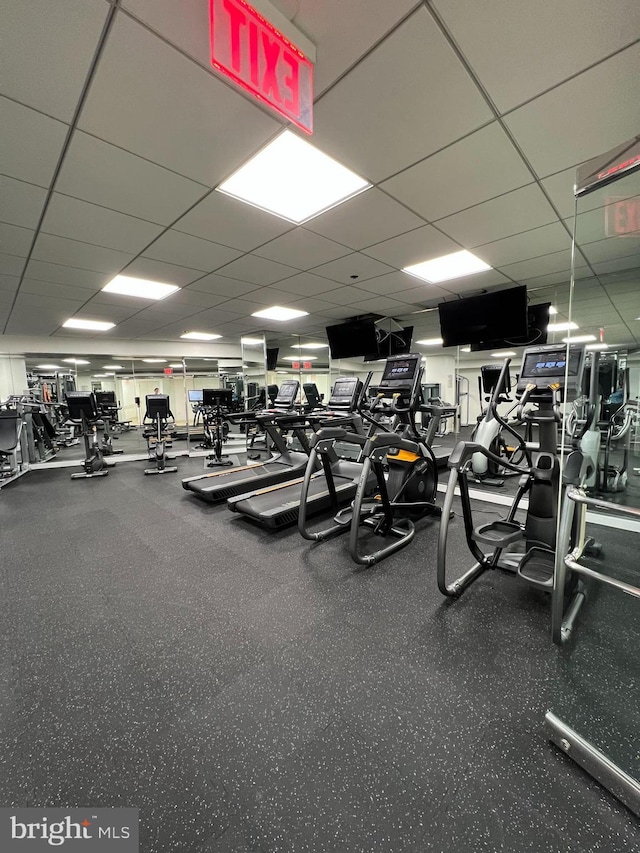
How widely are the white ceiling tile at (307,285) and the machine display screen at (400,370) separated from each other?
1.37m

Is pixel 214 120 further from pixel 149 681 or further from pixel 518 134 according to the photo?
pixel 149 681

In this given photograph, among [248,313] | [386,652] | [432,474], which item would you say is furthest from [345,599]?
[248,313]

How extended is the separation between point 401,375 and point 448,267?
1364 millimetres

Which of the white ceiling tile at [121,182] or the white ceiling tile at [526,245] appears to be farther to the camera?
the white ceiling tile at [526,245]

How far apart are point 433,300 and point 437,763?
529 cm

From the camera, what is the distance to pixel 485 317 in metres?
4.45

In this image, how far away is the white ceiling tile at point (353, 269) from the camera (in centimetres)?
361

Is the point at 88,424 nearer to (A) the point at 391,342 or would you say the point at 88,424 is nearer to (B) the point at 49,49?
(A) the point at 391,342

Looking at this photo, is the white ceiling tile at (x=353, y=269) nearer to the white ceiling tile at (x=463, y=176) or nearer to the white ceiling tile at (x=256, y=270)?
the white ceiling tile at (x=256, y=270)

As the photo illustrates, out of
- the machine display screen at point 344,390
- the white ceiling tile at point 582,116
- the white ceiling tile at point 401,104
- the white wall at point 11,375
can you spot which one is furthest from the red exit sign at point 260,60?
the white wall at point 11,375

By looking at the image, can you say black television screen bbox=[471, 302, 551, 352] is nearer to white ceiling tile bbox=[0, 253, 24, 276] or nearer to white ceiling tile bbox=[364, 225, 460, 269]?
white ceiling tile bbox=[364, 225, 460, 269]

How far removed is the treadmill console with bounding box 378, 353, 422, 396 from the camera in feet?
12.1

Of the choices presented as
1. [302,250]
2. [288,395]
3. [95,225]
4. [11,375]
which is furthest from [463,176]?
[11,375]

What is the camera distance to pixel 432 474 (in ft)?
12.4
